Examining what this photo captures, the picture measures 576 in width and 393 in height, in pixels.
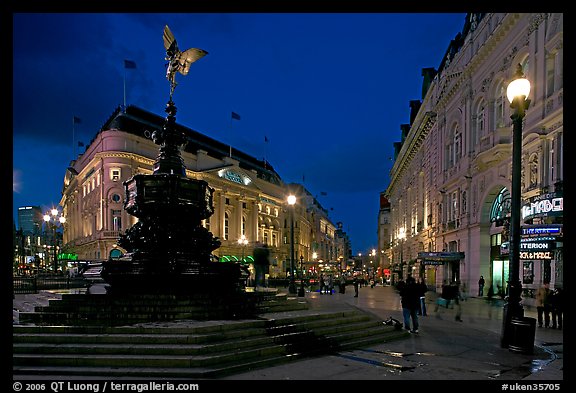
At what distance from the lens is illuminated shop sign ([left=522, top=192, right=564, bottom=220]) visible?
18.0m

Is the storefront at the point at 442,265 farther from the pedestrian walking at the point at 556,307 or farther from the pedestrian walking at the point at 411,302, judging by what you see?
the pedestrian walking at the point at 411,302

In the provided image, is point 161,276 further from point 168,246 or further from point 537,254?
point 537,254

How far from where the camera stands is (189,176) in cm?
6731

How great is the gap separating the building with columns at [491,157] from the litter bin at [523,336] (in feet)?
31.6

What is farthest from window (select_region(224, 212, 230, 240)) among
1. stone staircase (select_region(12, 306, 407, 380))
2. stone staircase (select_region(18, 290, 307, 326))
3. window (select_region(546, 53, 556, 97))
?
stone staircase (select_region(12, 306, 407, 380))

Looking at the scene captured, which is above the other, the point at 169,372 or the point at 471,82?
the point at 471,82

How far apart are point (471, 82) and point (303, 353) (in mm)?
29568

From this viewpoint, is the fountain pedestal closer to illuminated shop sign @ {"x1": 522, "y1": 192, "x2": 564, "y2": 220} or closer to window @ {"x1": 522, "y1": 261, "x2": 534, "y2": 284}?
illuminated shop sign @ {"x1": 522, "y1": 192, "x2": 564, "y2": 220}

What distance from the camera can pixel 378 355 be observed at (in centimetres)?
972

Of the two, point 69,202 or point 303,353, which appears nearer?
point 303,353

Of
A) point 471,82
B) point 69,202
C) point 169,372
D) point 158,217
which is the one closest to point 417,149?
point 471,82

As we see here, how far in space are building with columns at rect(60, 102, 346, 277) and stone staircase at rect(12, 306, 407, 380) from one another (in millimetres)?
31270

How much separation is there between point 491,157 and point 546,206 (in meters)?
9.28
